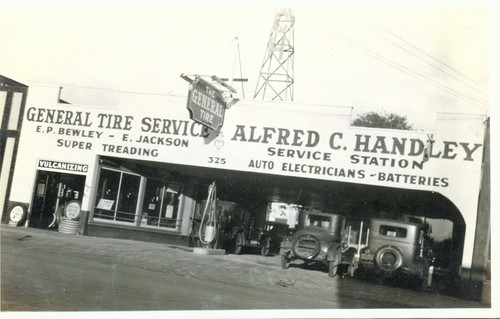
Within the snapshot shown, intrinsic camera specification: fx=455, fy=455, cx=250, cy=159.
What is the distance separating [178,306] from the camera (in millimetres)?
6566

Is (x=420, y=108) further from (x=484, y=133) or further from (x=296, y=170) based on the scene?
(x=296, y=170)

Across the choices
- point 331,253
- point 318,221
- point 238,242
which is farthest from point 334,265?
point 238,242

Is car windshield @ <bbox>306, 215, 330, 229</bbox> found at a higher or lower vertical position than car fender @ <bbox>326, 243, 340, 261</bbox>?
higher

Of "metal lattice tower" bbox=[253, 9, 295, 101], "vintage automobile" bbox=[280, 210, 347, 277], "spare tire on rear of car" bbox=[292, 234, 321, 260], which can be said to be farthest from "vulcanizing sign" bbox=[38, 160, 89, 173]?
"spare tire on rear of car" bbox=[292, 234, 321, 260]

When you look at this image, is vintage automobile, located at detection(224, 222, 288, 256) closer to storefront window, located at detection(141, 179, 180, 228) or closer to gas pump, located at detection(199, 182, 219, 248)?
gas pump, located at detection(199, 182, 219, 248)

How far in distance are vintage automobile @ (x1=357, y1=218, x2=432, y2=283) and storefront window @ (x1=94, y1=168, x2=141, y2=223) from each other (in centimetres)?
823

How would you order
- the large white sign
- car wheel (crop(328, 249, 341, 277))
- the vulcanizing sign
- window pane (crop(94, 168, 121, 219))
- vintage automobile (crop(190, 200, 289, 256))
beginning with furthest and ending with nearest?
1. vintage automobile (crop(190, 200, 289, 256))
2. window pane (crop(94, 168, 121, 219))
3. the vulcanizing sign
4. car wheel (crop(328, 249, 341, 277))
5. the large white sign

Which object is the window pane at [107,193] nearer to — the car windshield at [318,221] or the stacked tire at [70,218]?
the stacked tire at [70,218]

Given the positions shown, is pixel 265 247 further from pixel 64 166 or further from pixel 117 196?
pixel 64 166

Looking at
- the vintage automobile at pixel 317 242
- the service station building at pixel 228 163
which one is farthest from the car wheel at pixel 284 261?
the service station building at pixel 228 163

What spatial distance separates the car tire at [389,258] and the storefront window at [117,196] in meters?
8.68

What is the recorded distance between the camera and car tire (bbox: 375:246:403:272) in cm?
1158

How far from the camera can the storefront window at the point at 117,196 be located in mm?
15367

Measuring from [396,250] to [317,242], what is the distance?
2.01 metres
